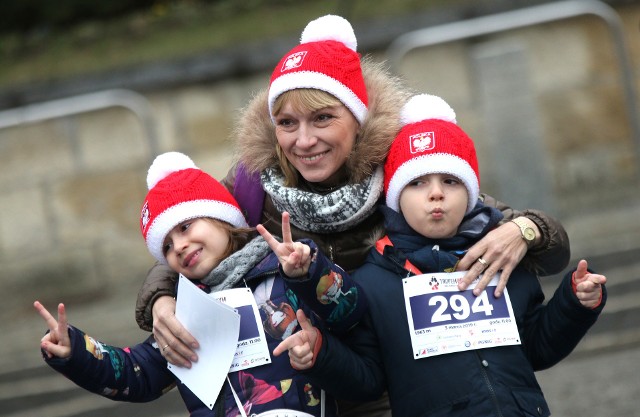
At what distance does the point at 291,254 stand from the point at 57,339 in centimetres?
82

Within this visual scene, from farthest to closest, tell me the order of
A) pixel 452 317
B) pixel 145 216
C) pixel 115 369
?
1. pixel 145 216
2. pixel 115 369
3. pixel 452 317

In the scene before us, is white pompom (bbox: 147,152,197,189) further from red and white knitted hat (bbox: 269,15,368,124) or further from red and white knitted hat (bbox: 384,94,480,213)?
red and white knitted hat (bbox: 384,94,480,213)

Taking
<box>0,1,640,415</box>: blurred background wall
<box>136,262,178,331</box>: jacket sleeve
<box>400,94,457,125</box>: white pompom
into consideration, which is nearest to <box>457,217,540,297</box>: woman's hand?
<box>400,94,457,125</box>: white pompom

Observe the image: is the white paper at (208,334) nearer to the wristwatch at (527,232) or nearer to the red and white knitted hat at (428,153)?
the red and white knitted hat at (428,153)

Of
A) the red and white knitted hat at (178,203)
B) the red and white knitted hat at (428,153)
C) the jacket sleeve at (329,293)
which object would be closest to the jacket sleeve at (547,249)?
the red and white knitted hat at (428,153)

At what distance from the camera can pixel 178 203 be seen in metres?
3.77

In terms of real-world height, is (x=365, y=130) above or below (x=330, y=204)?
above

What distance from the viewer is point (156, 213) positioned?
3.78 metres

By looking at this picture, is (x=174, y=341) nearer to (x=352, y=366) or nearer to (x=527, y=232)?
(x=352, y=366)

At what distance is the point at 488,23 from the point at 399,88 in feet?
17.7

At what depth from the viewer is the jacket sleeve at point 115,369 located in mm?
3541

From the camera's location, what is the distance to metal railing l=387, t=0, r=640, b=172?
9.06m

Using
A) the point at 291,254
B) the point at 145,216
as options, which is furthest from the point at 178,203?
the point at 291,254

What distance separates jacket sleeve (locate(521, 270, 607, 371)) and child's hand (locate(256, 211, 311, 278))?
2.55 feet
